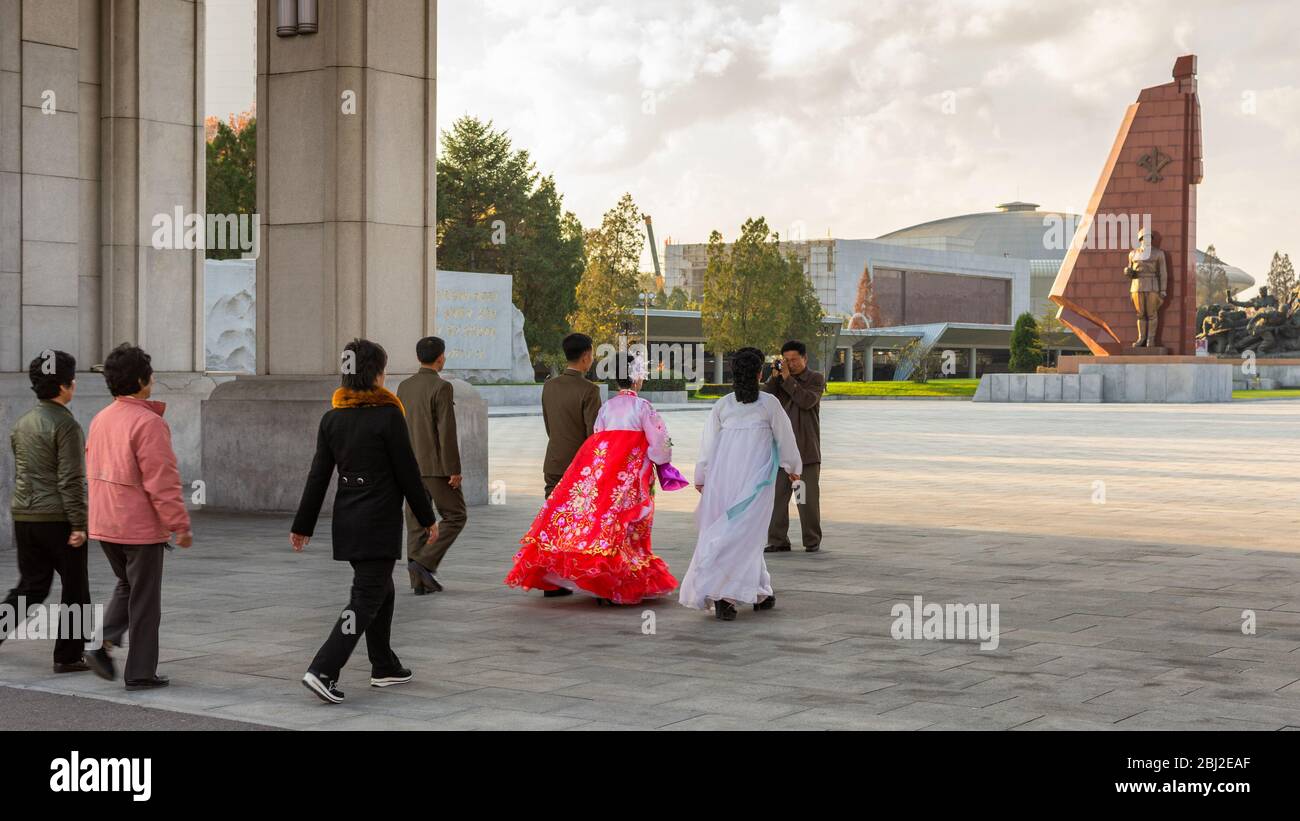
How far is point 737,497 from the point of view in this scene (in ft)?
29.2

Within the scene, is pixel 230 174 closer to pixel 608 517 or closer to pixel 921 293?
pixel 608 517

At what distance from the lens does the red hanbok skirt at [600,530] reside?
361 inches

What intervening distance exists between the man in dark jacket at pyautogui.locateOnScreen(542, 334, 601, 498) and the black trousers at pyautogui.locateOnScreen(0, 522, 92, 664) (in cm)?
328

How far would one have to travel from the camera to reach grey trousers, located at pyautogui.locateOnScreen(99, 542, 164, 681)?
679 cm

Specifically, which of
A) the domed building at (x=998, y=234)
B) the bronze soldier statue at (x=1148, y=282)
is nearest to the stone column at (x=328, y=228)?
the bronze soldier statue at (x=1148, y=282)

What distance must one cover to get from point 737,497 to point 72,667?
386cm

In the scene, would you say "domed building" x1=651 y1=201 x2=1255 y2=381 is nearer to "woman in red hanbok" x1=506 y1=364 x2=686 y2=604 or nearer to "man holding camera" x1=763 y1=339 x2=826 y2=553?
"man holding camera" x1=763 y1=339 x2=826 y2=553

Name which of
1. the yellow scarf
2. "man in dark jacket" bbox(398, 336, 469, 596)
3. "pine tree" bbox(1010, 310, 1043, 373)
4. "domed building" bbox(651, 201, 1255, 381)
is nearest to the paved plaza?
"man in dark jacket" bbox(398, 336, 469, 596)

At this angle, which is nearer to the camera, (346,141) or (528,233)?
(346,141)

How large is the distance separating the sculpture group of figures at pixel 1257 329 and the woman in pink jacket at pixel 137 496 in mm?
76734
